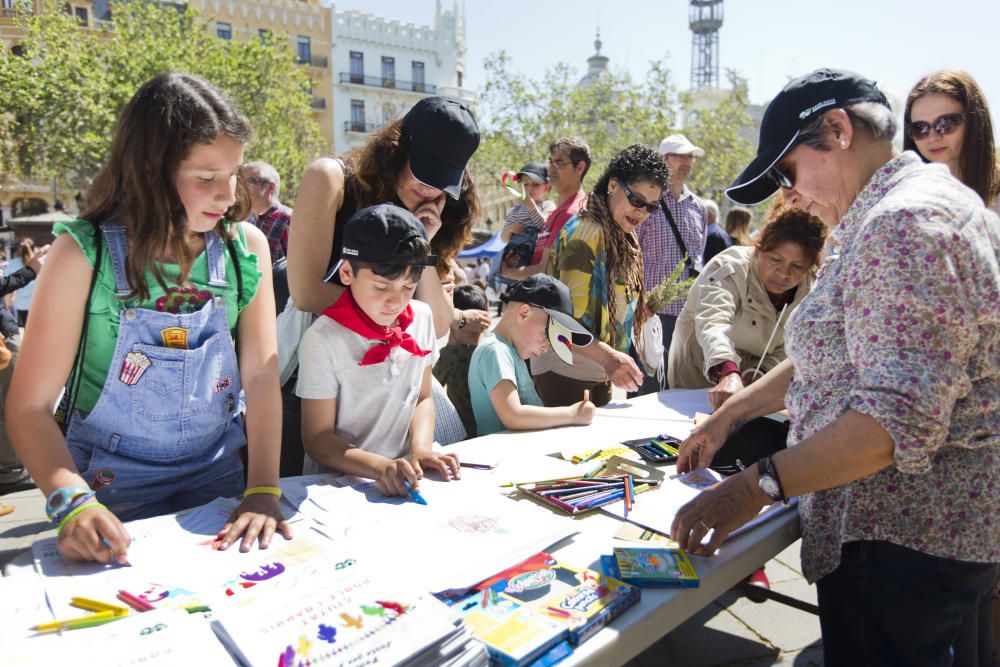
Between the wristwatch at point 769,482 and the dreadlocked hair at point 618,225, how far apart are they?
166 centimetres

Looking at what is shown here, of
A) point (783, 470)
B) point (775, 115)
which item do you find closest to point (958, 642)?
point (783, 470)

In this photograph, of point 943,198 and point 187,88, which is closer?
point 943,198

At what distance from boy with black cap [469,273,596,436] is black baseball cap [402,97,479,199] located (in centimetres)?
68

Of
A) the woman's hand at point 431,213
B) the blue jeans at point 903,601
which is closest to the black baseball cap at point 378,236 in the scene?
the woman's hand at point 431,213

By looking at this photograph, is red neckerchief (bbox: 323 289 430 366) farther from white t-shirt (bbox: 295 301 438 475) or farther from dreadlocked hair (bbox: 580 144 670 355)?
dreadlocked hair (bbox: 580 144 670 355)

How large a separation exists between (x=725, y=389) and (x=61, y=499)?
6.56ft

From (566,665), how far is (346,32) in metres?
36.7

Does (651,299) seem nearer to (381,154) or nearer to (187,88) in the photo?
(381,154)

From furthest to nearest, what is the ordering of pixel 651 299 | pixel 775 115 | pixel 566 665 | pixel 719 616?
pixel 651 299, pixel 719 616, pixel 775 115, pixel 566 665

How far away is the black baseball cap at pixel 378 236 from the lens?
1700 millimetres

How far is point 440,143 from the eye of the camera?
6.28 ft

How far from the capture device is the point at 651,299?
10.5 feet

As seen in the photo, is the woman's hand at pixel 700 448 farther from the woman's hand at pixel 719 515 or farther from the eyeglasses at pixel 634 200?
the eyeglasses at pixel 634 200

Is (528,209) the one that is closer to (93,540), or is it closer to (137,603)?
(93,540)
